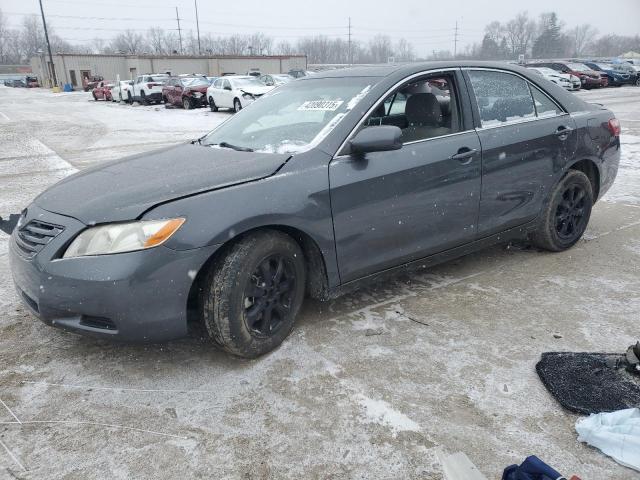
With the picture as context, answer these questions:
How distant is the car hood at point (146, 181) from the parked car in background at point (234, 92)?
16730 mm

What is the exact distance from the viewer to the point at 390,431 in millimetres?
2422

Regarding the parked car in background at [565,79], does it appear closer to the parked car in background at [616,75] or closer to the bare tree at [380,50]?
the parked car in background at [616,75]

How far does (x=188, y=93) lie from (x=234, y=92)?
177 inches

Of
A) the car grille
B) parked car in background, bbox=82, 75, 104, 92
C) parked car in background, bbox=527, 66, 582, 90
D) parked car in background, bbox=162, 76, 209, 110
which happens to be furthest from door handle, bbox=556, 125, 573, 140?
parked car in background, bbox=82, 75, 104, 92

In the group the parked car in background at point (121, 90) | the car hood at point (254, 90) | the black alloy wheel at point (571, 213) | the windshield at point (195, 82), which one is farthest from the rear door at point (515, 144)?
the parked car in background at point (121, 90)

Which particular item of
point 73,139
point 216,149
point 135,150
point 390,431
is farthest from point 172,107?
point 390,431

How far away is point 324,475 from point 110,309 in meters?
1.27

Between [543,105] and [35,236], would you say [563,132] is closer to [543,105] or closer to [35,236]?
[543,105]

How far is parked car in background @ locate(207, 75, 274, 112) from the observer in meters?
19.8

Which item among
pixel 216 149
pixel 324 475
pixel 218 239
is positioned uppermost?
pixel 216 149

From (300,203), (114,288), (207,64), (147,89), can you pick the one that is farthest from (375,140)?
(207,64)

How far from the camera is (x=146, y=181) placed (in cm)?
299

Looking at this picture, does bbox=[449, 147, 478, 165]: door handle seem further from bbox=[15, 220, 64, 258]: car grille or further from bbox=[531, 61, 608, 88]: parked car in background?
bbox=[531, 61, 608, 88]: parked car in background

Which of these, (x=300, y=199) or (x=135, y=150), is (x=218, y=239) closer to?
(x=300, y=199)
